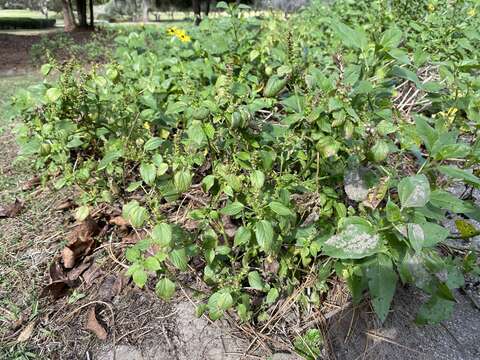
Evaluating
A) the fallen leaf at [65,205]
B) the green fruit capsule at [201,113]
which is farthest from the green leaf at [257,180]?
the fallen leaf at [65,205]

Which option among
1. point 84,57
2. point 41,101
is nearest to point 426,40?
point 41,101

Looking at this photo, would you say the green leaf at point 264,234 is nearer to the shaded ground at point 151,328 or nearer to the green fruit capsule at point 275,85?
the shaded ground at point 151,328

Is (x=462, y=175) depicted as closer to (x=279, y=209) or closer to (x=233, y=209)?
(x=279, y=209)

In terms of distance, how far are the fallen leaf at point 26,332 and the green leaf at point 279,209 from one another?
0.98 metres

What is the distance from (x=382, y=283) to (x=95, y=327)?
3.28 feet

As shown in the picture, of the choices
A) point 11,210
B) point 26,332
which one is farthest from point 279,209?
point 11,210

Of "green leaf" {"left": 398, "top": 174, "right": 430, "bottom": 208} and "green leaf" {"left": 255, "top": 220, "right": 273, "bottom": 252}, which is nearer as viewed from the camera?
"green leaf" {"left": 398, "top": 174, "right": 430, "bottom": 208}

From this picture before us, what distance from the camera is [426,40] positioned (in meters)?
2.46

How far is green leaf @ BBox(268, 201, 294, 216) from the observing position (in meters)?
1.18

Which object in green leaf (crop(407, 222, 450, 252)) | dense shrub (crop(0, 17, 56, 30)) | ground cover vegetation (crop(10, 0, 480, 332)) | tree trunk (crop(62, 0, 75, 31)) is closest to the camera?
green leaf (crop(407, 222, 450, 252))

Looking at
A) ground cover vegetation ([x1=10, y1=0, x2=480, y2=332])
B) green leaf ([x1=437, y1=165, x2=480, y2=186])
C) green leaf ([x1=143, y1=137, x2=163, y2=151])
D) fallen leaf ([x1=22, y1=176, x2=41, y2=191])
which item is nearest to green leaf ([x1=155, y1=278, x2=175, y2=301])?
ground cover vegetation ([x1=10, y1=0, x2=480, y2=332])

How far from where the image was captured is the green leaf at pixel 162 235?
3.72 ft

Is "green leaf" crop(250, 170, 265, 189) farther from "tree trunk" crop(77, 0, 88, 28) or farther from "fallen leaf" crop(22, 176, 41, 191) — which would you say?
"tree trunk" crop(77, 0, 88, 28)

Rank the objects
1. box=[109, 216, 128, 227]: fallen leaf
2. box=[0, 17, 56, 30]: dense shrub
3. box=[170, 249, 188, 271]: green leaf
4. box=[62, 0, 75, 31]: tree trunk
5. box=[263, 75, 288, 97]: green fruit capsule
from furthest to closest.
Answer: box=[0, 17, 56, 30]: dense shrub, box=[62, 0, 75, 31]: tree trunk, box=[109, 216, 128, 227]: fallen leaf, box=[263, 75, 288, 97]: green fruit capsule, box=[170, 249, 188, 271]: green leaf
